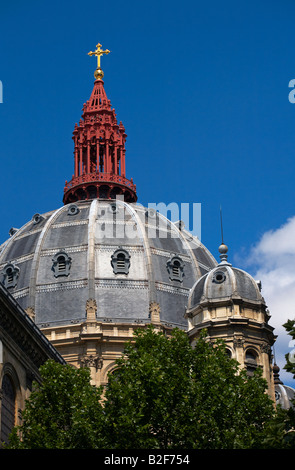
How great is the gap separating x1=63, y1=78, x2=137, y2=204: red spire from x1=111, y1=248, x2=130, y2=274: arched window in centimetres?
1214

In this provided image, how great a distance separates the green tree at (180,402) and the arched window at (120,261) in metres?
48.6

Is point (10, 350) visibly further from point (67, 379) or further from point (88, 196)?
point (88, 196)

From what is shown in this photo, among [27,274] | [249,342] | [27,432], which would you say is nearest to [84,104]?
[27,274]

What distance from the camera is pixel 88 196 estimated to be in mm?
127812

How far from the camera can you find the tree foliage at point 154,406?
62.0 meters

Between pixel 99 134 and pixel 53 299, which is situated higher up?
pixel 99 134

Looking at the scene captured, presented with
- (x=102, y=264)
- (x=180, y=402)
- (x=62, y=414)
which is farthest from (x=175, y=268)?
(x=180, y=402)

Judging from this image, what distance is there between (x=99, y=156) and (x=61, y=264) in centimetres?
2046

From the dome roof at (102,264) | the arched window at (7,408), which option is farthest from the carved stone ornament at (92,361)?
the arched window at (7,408)

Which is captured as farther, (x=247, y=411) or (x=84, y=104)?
(x=84, y=104)

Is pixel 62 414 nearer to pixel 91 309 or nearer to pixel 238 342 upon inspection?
pixel 238 342

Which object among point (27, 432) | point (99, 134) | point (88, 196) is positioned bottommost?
point (27, 432)

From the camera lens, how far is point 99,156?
13438 centimetres
